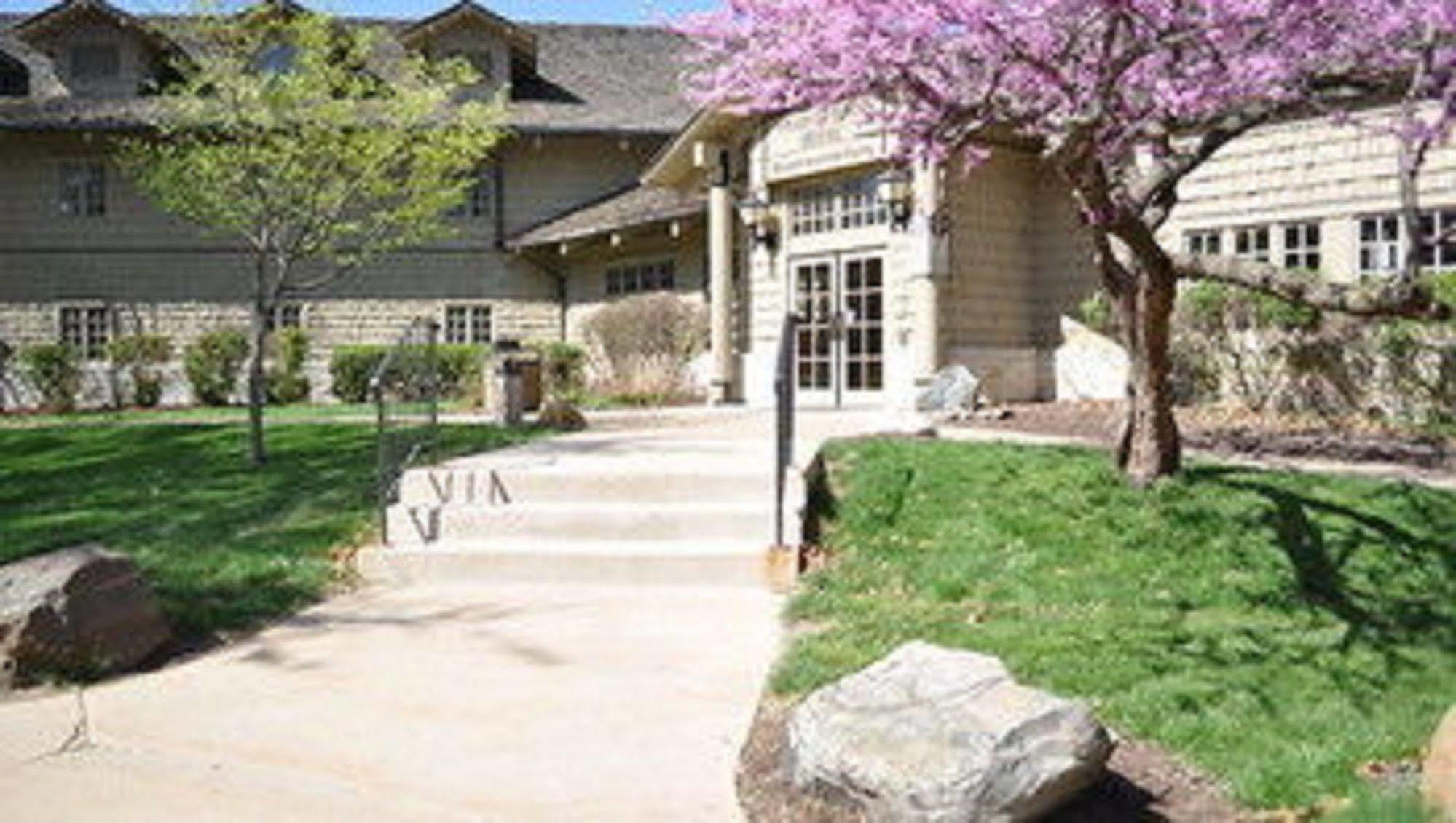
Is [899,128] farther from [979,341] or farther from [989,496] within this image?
[979,341]

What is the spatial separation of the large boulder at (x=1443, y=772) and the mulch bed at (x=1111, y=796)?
0.69 m

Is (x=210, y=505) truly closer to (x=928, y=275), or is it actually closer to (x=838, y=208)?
(x=928, y=275)

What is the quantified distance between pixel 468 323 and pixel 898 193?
13.8 m

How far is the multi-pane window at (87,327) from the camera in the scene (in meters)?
29.1

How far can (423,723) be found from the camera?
6.45m

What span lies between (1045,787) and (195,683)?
4250mm

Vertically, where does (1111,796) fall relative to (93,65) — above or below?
below

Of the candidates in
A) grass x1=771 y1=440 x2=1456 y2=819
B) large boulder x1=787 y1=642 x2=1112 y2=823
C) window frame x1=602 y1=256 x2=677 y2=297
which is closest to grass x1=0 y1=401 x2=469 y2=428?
window frame x1=602 y1=256 x2=677 y2=297

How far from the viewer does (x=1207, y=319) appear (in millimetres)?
16266

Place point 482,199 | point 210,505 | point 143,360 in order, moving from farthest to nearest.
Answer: point 482,199, point 143,360, point 210,505

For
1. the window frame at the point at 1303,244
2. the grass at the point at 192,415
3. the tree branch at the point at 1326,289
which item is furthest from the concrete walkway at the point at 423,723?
the grass at the point at 192,415

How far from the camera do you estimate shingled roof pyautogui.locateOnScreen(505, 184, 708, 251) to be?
24.5m

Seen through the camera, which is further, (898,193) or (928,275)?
(898,193)

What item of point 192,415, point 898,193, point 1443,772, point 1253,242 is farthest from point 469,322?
point 1443,772
